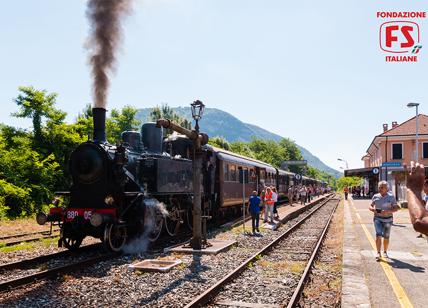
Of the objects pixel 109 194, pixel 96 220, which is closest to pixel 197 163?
pixel 109 194

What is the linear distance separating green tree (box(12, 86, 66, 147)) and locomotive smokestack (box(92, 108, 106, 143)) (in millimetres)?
18400

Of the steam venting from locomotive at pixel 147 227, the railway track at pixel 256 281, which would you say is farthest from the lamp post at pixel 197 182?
the railway track at pixel 256 281

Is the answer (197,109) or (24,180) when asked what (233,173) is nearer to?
(197,109)

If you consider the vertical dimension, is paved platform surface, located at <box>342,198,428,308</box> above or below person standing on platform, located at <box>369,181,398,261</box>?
below

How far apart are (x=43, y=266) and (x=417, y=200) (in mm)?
7951

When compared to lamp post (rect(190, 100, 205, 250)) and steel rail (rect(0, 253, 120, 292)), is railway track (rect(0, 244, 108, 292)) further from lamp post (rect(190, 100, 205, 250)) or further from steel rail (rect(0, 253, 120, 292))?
lamp post (rect(190, 100, 205, 250))

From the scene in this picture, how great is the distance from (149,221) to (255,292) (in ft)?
15.5

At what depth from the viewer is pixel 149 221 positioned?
35.6 ft

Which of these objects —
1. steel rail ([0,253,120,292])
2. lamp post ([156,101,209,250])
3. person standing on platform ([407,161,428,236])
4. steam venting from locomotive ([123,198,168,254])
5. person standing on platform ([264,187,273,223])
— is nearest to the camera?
person standing on platform ([407,161,428,236])

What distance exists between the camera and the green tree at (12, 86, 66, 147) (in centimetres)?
2679

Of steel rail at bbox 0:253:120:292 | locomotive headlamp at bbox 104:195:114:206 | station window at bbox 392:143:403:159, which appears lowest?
steel rail at bbox 0:253:120:292

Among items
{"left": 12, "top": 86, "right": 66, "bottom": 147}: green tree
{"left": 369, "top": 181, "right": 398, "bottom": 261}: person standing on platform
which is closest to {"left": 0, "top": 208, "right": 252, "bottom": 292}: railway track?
{"left": 369, "top": 181, "right": 398, "bottom": 261}: person standing on platform

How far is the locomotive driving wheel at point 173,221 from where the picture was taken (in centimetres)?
1275

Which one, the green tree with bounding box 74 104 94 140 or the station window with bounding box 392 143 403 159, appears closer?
the green tree with bounding box 74 104 94 140
